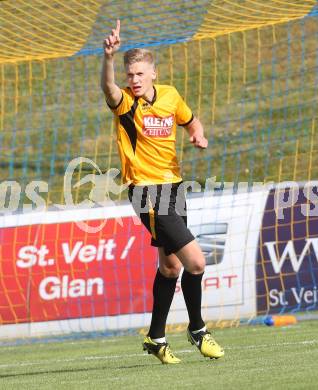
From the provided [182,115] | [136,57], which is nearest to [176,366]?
[182,115]

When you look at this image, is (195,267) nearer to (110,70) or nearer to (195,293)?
(195,293)

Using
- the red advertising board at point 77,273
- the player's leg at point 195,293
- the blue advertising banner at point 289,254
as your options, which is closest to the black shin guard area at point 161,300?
the player's leg at point 195,293

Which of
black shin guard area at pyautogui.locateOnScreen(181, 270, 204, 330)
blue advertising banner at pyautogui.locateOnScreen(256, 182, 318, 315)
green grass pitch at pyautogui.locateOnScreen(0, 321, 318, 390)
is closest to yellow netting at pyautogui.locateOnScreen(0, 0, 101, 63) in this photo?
blue advertising banner at pyautogui.locateOnScreen(256, 182, 318, 315)

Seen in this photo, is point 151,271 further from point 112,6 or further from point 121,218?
point 112,6

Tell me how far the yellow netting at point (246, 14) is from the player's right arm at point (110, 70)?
12.7 ft

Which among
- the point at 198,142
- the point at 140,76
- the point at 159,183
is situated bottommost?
the point at 159,183

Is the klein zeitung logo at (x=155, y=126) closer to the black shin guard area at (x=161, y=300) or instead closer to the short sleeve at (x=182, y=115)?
the short sleeve at (x=182, y=115)

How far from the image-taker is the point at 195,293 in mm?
7285

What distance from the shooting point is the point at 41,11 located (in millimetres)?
11969

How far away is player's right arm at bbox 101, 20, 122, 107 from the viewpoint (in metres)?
6.59

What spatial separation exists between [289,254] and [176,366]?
3.70 m

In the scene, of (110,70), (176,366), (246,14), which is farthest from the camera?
(246,14)

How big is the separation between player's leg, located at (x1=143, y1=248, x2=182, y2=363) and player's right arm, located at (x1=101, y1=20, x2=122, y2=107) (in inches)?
41.1

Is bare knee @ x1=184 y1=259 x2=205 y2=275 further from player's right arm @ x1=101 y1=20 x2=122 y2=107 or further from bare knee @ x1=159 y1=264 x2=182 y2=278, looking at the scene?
player's right arm @ x1=101 y1=20 x2=122 y2=107
